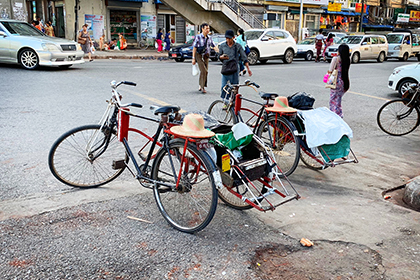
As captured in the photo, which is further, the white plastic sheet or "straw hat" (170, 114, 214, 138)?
the white plastic sheet

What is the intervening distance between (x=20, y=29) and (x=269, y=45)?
39.6 feet

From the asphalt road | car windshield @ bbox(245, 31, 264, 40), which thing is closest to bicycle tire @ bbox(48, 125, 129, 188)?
the asphalt road

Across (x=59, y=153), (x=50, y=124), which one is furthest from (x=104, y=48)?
(x=59, y=153)

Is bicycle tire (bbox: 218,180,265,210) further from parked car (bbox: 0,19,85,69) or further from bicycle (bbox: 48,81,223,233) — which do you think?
parked car (bbox: 0,19,85,69)

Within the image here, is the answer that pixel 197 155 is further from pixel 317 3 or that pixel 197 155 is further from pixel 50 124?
pixel 317 3

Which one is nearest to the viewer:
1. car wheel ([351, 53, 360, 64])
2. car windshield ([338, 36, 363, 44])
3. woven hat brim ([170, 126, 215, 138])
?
woven hat brim ([170, 126, 215, 138])

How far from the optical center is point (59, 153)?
4.16 m

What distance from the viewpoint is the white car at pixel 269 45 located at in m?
20.8

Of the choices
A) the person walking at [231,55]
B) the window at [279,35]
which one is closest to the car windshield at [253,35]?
the window at [279,35]

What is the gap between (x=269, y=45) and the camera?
21344 millimetres

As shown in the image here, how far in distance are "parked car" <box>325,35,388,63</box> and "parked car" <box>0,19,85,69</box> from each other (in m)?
16.1

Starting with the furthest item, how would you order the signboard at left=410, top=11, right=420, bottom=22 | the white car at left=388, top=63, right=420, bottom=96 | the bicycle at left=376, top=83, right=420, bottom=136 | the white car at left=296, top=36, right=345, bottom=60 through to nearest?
the signboard at left=410, top=11, right=420, bottom=22
the white car at left=296, top=36, right=345, bottom=60
the white car at left=388, top=63, right=420, bottom=96
the bicycle at left=376, top=83, right=420, bottom=136

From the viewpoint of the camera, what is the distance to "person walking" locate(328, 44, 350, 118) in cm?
673

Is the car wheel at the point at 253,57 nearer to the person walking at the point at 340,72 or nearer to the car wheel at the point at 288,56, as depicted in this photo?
the car wheel at the point at 288,56
